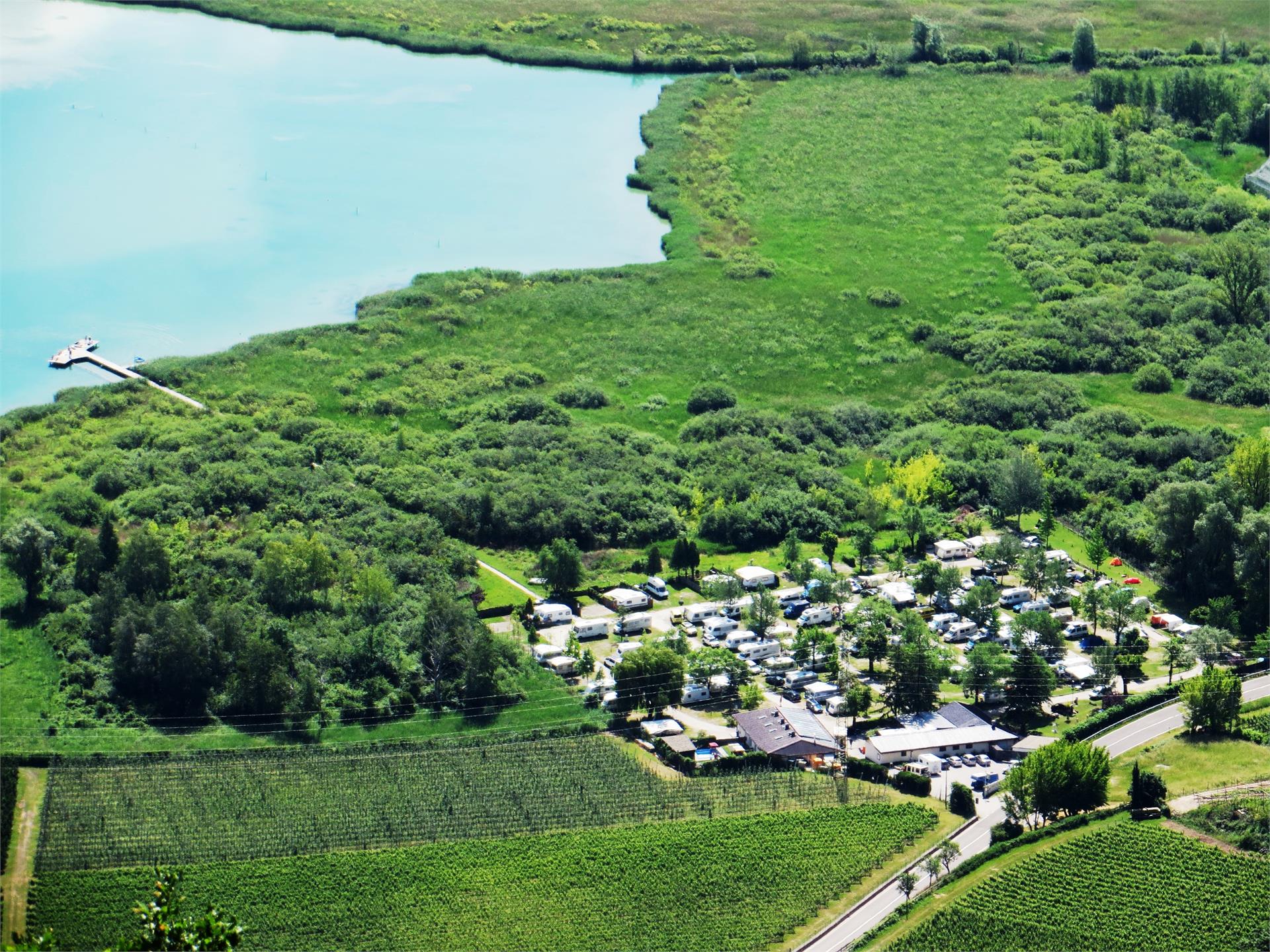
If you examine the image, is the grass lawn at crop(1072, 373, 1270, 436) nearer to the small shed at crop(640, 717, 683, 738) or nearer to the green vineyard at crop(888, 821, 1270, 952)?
the small shed at crop(640, 717, 683, 738)

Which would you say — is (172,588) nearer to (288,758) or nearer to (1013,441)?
(288,758)

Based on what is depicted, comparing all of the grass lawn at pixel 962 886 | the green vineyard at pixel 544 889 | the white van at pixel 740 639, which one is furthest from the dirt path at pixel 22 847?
the white van at pixel 740 639

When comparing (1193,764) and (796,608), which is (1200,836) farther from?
(796,608)

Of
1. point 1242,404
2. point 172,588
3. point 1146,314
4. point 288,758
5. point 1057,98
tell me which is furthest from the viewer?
point 1057,98

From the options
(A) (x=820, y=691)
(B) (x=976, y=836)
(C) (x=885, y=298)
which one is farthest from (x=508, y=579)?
(C) (x=885, y=298)

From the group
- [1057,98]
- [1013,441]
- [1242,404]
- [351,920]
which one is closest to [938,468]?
[1013,441]

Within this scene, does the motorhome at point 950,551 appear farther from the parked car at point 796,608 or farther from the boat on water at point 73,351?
the boat on water at point 73,351
